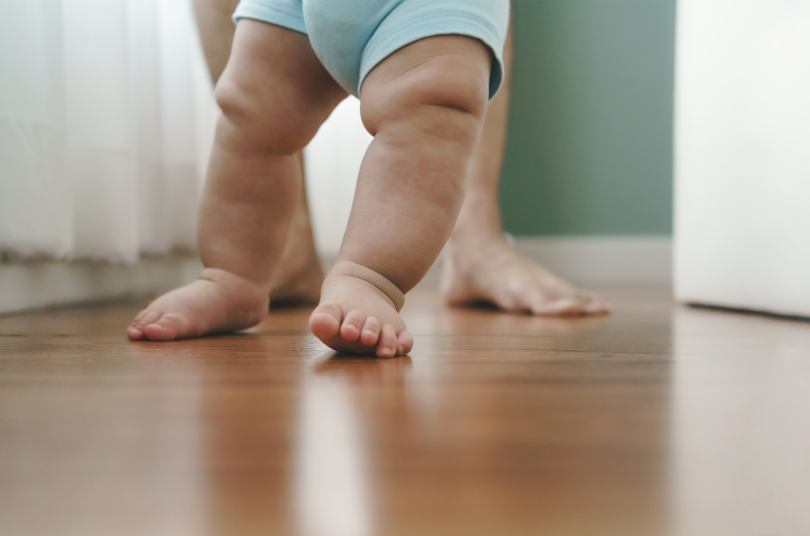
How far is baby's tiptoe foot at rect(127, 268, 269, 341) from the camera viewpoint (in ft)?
2.01

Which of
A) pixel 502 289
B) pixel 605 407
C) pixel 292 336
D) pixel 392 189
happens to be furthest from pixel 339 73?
pixel 502 289

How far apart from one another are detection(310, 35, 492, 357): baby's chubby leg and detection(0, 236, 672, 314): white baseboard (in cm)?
63

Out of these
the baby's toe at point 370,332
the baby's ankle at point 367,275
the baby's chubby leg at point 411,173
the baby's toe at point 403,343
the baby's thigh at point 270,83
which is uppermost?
the baby's thigh at point 270,83

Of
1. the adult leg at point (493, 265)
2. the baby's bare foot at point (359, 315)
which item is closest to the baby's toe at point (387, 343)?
the baby's bare foot at point (359, 315)

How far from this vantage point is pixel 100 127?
1.07 meters

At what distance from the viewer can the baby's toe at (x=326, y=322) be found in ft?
1.53

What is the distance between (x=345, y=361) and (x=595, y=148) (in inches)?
61.4

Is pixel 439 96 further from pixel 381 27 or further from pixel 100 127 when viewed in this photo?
pixel 100 127

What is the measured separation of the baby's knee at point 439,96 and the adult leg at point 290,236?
44cm

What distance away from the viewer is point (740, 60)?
95 cm

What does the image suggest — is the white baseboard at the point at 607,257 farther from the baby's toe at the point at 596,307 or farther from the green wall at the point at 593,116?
the baby's toe at the point at 596,307

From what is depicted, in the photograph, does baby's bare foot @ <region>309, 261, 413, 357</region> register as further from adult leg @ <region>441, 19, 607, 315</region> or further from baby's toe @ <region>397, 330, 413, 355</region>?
adult leg @ <region>441, 19, 607, 315</region>

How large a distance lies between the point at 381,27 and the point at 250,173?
0.62 ft

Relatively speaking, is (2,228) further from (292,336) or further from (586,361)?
(586,361)
